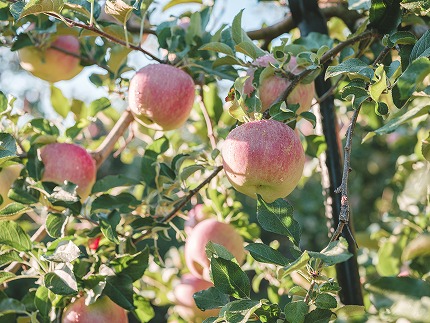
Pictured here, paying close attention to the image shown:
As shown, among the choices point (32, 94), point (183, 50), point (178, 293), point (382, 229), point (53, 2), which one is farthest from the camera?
point (32, 94)

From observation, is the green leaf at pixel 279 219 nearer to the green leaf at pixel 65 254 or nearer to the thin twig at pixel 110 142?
the green leaf at pixel 65 254

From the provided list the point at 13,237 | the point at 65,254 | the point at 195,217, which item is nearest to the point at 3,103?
the point at 13,237

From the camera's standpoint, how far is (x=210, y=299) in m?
0.66

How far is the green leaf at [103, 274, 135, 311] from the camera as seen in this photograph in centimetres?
78

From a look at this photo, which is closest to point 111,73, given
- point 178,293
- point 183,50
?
point 183,50

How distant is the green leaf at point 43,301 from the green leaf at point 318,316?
395 mm

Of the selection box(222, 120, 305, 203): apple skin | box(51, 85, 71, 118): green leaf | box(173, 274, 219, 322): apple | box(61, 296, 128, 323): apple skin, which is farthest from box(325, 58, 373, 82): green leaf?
box(51, 85, 71, 118): green leaf

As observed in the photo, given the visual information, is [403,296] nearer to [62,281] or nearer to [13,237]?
[62,281]

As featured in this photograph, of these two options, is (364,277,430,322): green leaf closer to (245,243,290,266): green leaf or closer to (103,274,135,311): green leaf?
(245,243,290,266): green leaf

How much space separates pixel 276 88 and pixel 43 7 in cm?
33

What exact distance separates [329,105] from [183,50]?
0.90ft

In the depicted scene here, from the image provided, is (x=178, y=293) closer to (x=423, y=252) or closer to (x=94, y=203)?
(x=94, y=203)

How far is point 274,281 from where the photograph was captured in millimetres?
1143

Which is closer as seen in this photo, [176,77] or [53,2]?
[53,2]
